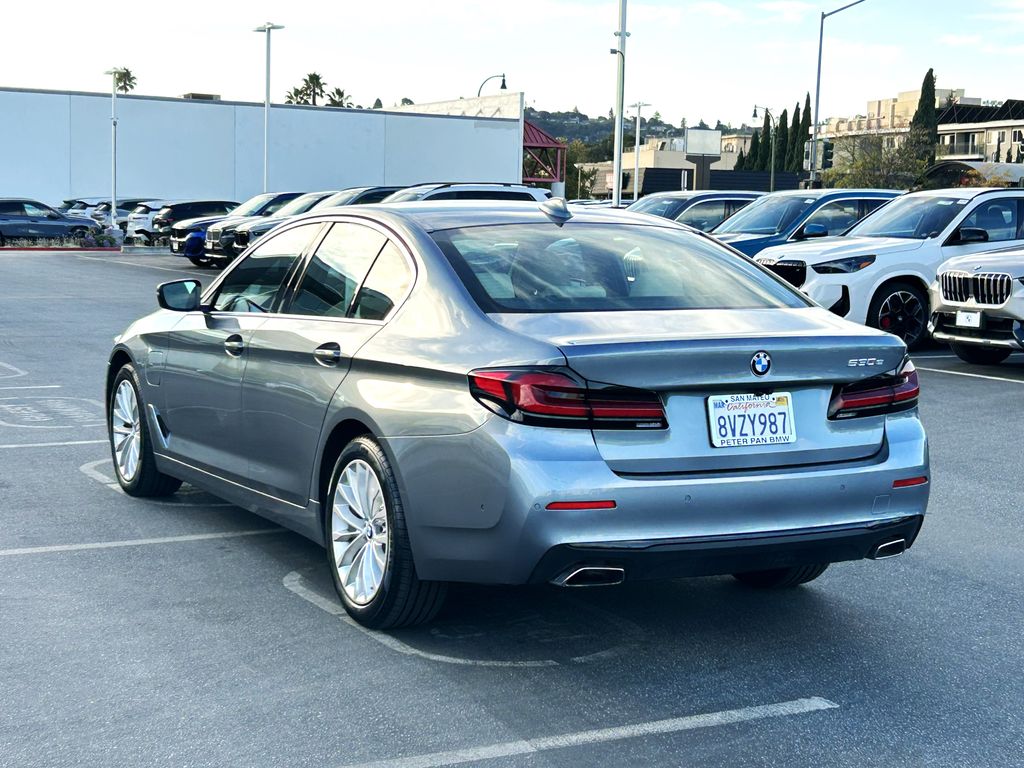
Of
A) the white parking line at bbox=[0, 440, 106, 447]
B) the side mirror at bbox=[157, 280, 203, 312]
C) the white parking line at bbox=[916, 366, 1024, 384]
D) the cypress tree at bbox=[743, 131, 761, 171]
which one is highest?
the cypress tree at bbox=[743, 131, 761, 171]

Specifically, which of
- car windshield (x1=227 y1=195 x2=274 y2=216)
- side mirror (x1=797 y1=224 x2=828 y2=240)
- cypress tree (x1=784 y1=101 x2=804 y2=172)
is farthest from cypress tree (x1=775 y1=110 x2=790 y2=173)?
side mirror (x1=797 y1=224 x2=828 y2=240)

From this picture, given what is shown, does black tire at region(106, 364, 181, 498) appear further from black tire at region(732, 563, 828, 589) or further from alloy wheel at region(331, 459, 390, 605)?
black tire at region(732, 563, 828, 589)

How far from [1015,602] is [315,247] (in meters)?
3.36

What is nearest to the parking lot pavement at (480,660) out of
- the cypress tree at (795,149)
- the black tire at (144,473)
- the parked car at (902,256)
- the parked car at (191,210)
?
the black tire at (144,473)

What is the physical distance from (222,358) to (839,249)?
10.8 meters

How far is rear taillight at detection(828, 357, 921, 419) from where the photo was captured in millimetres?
4969

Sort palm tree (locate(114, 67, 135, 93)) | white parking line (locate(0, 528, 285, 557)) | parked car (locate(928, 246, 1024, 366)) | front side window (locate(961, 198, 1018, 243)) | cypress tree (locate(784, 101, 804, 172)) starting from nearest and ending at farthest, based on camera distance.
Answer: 1. white parking line (locate(0, 528, 285, 557))
2. parked car (locate(928, 246, 1024, 366))
3. front side window (locate(961, 198, 1018, 243))
4. cypress tree (locate(784, 101, 804, 172))
5. palm tree (locate(114, 67, 135, 93))

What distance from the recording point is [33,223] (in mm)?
42219

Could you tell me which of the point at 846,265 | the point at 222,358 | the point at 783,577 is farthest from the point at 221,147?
the point at 783,577

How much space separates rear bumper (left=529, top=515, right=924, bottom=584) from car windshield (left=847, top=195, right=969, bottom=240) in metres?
11.9

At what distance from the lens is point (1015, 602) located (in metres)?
5.86

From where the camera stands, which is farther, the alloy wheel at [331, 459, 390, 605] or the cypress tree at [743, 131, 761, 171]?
the cypress tree at [743, 131, 761, 171]

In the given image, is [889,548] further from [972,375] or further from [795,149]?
[795,149]

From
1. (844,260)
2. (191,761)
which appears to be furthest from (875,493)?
(844,260)
